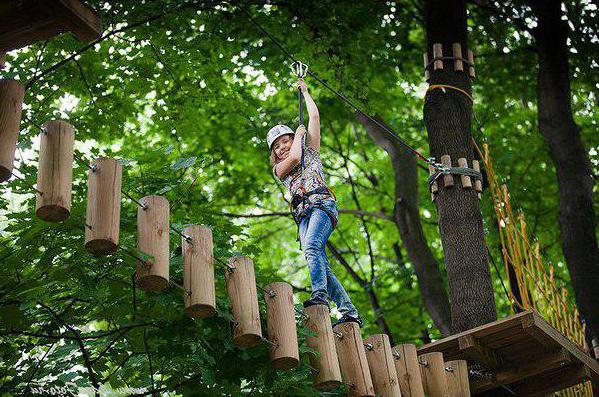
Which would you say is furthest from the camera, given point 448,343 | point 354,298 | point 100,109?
point 354,298

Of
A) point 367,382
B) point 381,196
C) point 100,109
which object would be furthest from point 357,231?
point 367,382

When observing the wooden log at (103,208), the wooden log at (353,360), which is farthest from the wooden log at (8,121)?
the wooden log at (353,360)

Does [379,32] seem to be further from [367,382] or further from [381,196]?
[367,382]

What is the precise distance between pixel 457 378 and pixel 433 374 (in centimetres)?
26

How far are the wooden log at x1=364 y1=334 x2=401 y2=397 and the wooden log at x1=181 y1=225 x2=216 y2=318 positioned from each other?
1.38 meters

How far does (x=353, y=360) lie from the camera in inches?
204

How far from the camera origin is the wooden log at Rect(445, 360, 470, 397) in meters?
6.06

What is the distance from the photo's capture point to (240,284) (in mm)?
4551

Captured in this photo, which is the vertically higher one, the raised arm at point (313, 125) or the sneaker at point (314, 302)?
the raised arm at point (313, 125)

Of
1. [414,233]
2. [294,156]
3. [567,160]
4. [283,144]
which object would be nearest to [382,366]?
[294,156]

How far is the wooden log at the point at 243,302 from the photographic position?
176 inches

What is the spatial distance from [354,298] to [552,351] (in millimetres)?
5395

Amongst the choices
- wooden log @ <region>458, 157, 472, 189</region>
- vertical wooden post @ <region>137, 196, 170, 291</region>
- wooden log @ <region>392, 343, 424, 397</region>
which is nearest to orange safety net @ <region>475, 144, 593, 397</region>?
wooden log @ <region>458, 157, 472, 189</region>

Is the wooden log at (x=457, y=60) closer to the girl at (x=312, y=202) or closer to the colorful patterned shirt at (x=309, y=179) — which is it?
the girl at (x=312, y=202)
